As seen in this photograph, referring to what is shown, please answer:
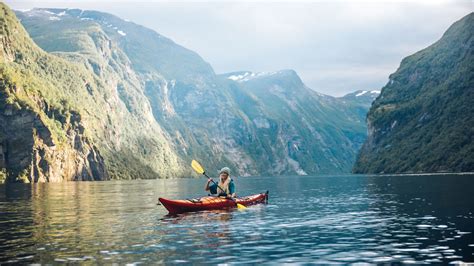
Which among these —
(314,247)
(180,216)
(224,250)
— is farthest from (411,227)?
(180,216)

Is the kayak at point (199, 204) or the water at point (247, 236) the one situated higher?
the kayak at point (199, 204)

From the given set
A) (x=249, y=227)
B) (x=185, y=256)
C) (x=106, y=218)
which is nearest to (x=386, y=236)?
(x=249, y=227)

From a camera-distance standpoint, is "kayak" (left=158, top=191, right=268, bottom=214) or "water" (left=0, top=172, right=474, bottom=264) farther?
"kayak" (left=158, top=191, right=268, bottom=214)

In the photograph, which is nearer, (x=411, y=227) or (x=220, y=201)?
(x=411, y=227)

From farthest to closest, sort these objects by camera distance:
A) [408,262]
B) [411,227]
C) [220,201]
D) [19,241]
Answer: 1. [220,201]
2. [411,227]
3. [19,241]
4. [408,262]

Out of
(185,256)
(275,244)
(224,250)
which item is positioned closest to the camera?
(185,256)

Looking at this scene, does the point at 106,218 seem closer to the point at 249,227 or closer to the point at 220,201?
the point at 220,201

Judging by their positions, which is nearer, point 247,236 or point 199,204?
point 247,236

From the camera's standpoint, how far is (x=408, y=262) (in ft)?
78.9

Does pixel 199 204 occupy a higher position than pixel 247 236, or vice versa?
pixel 199 204

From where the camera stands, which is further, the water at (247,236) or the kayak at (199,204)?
the kayak at (199,204)

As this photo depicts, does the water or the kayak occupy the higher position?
the kayak

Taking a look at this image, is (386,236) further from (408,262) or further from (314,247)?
(408,262)

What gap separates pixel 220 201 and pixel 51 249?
88.8ft
